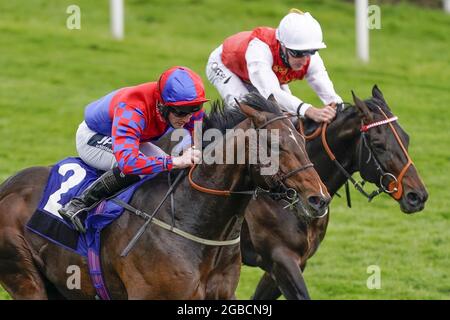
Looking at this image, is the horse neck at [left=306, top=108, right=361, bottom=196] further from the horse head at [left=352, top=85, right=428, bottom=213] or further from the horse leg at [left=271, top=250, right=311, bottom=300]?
the horse leg at [left=271, top=250, right=311, bottom=300]

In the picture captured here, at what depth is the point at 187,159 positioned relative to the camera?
598 centimetres

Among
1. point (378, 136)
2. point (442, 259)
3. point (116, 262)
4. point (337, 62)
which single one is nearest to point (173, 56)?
point (337, 62)

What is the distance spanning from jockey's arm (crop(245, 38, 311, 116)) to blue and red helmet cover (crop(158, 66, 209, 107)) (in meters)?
1.49

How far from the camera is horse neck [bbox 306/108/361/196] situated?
746 centimetres

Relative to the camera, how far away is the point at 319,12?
1872 centimetres

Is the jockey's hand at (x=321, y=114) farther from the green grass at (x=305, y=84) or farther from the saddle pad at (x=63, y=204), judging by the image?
the green grass at (x=305, y=84)

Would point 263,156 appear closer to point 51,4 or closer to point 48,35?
point 48,35

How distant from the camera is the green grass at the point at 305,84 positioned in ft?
33.8

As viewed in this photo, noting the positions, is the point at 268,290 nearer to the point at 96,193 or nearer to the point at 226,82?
the point at 226,82

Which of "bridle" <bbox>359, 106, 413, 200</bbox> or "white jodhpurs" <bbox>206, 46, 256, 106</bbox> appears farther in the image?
"white jodhpurs" <bbox>206, 46, 256, 106</bbox>

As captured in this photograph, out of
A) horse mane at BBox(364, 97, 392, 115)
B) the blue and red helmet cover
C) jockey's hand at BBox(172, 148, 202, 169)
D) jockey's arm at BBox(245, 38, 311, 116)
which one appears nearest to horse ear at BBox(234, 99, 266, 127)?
the blue and red helmet cover

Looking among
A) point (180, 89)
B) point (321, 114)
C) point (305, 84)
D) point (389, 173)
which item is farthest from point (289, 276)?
point (305, 84)

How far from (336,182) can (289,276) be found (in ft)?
2.57

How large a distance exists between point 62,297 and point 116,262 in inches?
30.6
